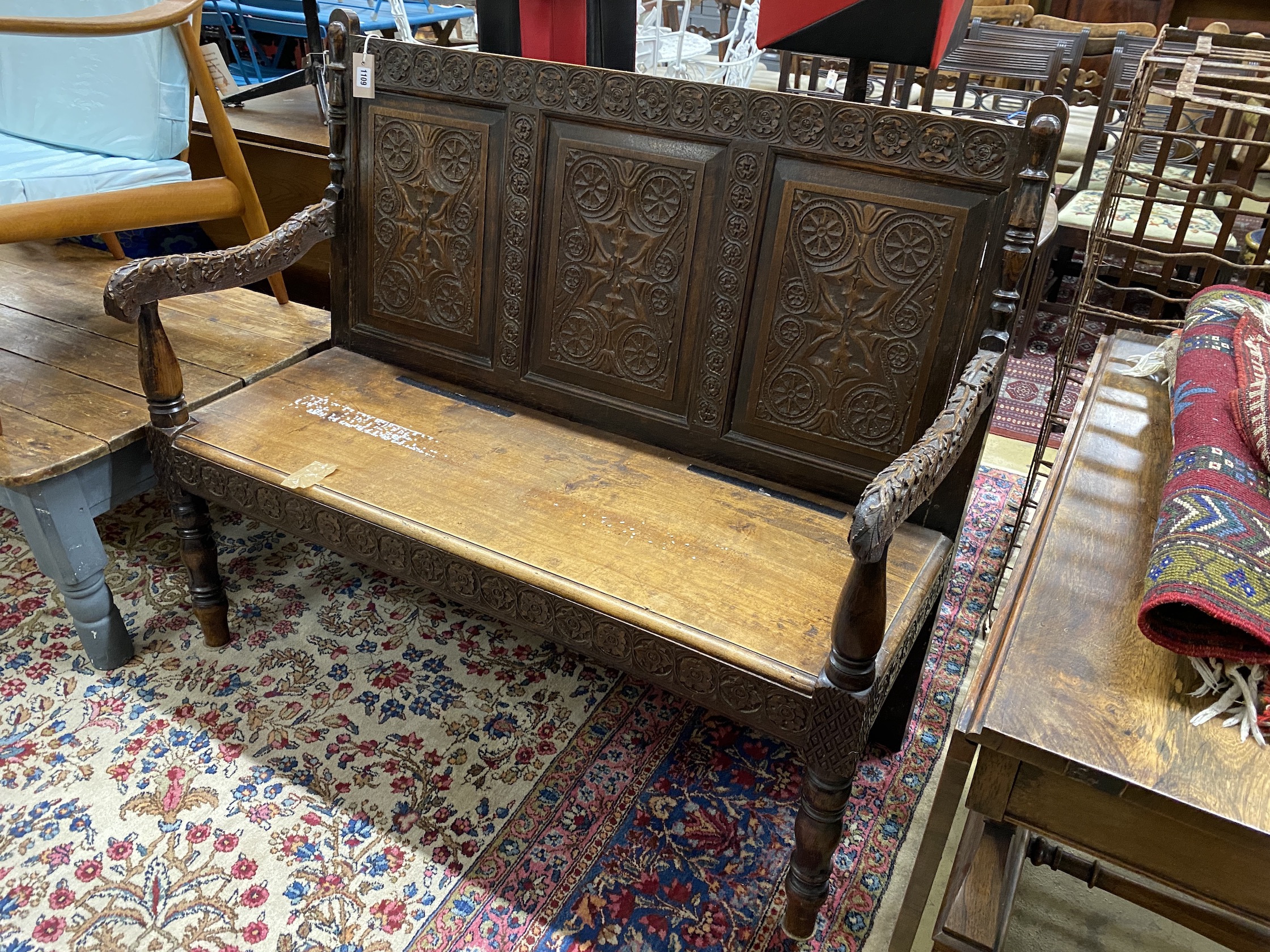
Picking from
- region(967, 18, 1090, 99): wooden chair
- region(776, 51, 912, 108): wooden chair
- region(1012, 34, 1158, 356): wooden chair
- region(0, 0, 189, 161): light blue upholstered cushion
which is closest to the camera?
region(0, 0, 189, 161): light blue upholstered cushion

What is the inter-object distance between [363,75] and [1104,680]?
1.77 metres

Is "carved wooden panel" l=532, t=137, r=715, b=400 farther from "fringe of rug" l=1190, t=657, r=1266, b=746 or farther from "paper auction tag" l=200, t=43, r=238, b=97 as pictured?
"paper auction tag" l=200, t=43, r=238, b=97

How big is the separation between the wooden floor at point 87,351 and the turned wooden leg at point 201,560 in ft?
0.55

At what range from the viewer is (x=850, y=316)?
153 cm

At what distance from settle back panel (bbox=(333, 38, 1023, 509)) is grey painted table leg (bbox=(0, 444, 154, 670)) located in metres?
0.63

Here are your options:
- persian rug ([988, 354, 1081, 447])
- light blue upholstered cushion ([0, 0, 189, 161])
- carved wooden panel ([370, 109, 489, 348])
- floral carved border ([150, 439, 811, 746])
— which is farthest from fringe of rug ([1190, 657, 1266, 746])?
light blue upholstered cushion ([0, 0, 189, 161])

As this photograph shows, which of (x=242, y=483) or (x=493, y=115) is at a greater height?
(x=493, y=115)

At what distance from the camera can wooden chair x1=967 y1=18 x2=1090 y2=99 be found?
4164 mm

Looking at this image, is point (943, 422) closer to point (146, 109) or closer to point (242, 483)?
point (242, 483)

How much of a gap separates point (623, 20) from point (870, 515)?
1.38 meters

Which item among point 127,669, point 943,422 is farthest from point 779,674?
point 127,669

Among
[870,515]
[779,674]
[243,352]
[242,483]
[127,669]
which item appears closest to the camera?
[870,515]

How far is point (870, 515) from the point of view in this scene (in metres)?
1.08

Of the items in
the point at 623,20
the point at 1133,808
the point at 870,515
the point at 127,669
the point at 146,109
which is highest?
the point at 623,20
